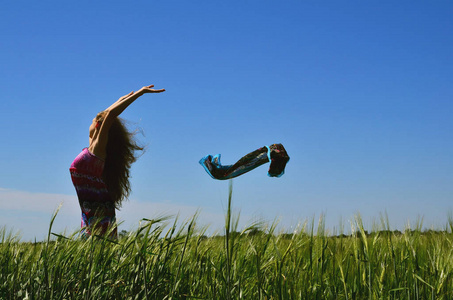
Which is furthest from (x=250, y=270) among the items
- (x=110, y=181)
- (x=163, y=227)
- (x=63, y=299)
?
(x=110, y=181)

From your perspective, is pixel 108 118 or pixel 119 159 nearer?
pixel 108 118

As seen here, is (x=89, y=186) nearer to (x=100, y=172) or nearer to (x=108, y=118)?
(x=100, y=172)

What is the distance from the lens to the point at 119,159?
5.87 m

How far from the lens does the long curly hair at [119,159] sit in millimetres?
5746

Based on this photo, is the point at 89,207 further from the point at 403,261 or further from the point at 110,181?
the point at 403,261

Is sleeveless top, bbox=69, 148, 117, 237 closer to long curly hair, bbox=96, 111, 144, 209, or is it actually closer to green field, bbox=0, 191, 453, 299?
long curly hair, bbox=96, 111, 144, 209

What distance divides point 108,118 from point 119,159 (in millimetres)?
785

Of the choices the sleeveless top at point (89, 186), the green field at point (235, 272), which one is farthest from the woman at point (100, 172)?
the green field at point (235, 272)

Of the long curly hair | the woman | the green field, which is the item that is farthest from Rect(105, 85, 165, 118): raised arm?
the green field

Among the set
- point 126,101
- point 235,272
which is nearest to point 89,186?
point 126,101

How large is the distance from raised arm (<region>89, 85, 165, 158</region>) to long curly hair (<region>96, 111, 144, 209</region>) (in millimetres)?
325

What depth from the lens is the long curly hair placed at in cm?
575

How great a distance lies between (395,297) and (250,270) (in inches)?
39.9

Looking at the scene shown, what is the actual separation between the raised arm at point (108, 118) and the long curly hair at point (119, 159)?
0.33 metres
